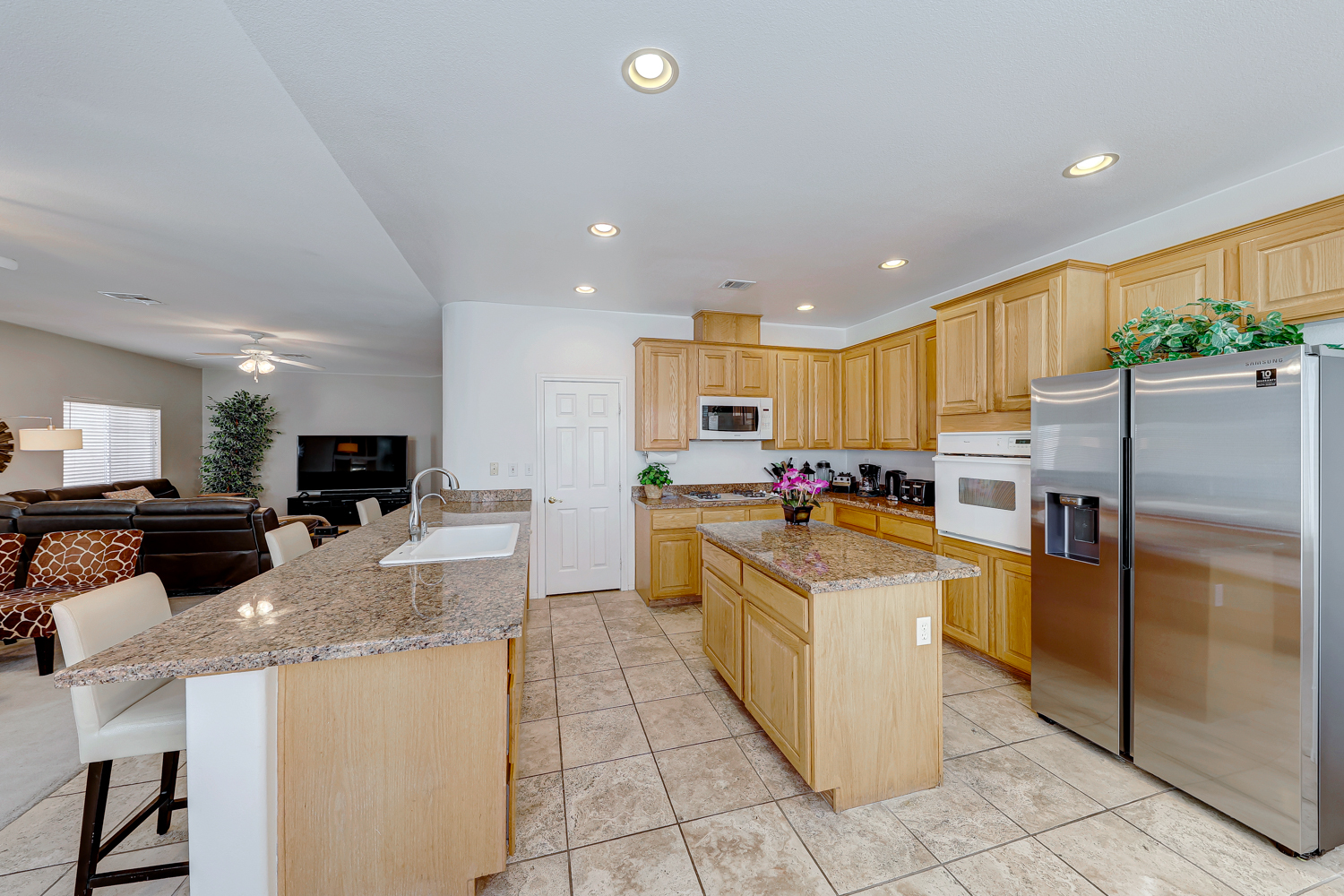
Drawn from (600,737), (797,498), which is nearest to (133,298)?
(600,737)

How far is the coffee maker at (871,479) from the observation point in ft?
15.0

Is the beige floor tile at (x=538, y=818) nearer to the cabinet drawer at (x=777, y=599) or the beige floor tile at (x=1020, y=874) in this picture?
the cabinet drawer at (x=777, y=599)

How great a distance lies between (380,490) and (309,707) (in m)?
7.56

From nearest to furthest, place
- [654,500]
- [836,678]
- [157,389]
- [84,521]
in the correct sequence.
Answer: [836,678] < [84,521] < [654,500] < [157,389]

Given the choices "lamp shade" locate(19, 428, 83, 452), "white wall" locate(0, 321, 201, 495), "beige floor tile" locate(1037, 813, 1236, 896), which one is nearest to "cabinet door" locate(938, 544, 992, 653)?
"beige floor tile" locate(1037, 813, 1236, 896)

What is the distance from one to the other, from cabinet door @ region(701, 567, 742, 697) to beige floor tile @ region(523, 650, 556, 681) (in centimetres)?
97

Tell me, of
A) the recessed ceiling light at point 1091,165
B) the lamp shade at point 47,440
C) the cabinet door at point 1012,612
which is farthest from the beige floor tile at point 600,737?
the lamp shade at point 47,440

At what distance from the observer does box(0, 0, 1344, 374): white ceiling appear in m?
1.38

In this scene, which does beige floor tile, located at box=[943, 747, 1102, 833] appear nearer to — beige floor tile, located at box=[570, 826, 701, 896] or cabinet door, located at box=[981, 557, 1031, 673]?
cabinet door, located at box=[981, 557, 1031, 673]

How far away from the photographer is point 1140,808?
1.83m

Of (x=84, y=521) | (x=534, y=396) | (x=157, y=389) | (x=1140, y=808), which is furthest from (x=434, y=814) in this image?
(x=157, y=389)

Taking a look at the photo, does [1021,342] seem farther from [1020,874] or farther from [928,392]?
[1020,874]

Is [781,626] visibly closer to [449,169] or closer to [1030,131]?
[1030,131]

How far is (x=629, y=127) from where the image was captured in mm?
1808
